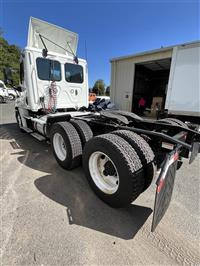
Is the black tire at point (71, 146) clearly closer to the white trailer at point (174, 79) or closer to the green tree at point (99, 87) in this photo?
the white trailer at point (174, 79)

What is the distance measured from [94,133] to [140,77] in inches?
406

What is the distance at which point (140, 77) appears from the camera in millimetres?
12250

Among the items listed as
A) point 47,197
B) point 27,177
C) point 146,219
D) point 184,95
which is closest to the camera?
point 146,219

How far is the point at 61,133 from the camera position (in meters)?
3.08

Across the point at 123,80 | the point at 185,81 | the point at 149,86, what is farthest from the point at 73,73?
the point at 149,86

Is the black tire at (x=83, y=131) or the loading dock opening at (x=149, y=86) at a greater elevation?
the loading dock opening at (x=149, y=86)

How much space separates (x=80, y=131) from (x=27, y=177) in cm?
130

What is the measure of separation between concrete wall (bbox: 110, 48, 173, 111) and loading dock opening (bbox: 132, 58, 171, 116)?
3.17 feet

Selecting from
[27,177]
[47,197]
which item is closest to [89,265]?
[47,197]

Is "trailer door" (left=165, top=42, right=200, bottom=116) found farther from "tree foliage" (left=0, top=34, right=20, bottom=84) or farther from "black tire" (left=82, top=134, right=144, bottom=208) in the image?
"tree foliage" (left=0, top=34, right=20, bottom=84)

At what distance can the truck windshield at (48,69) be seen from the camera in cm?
432

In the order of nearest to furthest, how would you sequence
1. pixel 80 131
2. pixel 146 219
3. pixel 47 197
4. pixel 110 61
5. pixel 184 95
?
1. pixel 146 219
2. pixel 47 197
3. pixel 80 131
4. pixel 184 95
5. pixel 110 61

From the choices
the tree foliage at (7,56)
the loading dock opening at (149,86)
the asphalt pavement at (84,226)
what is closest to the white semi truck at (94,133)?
the asphalt pavement at (84,226)

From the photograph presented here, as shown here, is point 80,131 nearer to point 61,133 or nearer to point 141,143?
point 61,133
